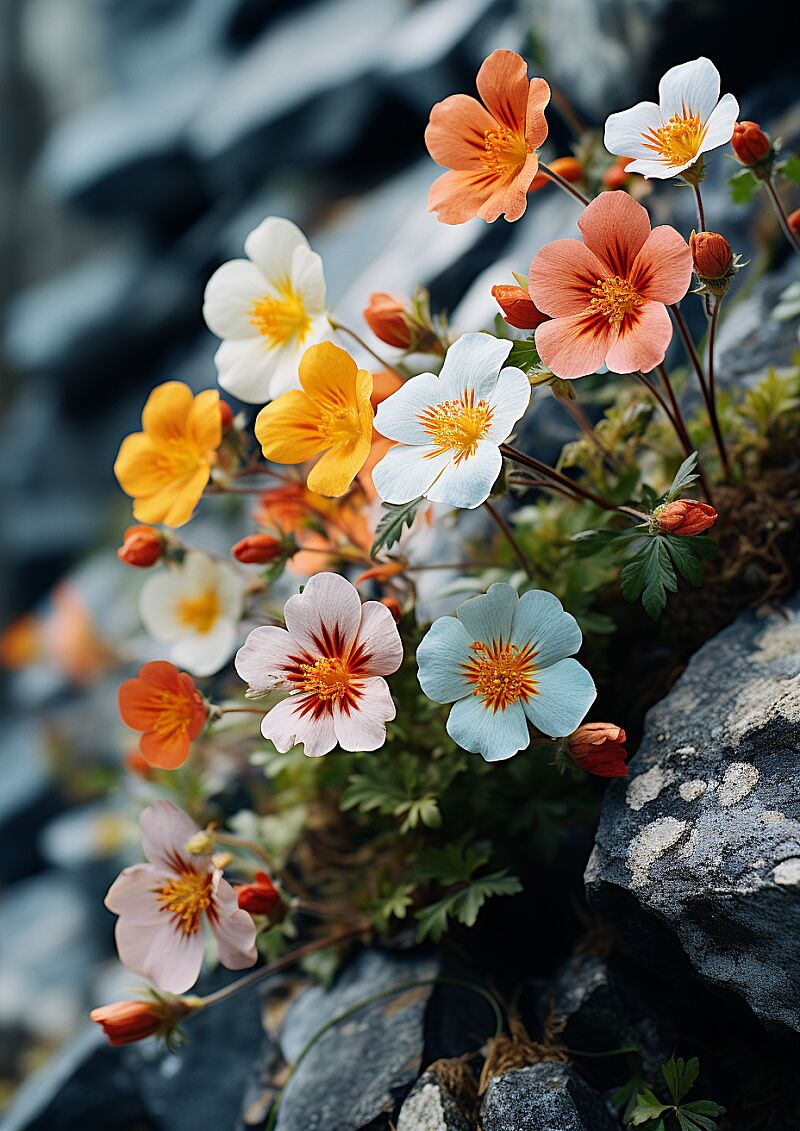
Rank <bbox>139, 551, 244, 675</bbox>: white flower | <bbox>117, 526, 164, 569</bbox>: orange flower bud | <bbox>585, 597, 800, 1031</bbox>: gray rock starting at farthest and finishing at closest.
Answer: <bbox>139, 551, 244, 675</bbox>: white flower
<bbox>117, 526, 164, 569</bbox>: orange flower bud
<bbox>585, 597, 800, 1031</bbox>: gray rock

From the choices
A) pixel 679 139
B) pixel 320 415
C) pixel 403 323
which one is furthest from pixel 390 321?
pixel 679 139

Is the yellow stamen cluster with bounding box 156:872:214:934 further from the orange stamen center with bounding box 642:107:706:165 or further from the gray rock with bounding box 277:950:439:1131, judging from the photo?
the orange stamen center with bounding box 642:107:706:165

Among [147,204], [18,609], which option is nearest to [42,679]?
[18,609]

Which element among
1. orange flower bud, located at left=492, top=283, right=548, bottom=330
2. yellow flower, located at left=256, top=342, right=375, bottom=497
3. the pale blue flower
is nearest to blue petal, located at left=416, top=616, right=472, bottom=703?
the pale blue flower

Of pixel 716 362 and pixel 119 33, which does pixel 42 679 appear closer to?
pixel 716 362

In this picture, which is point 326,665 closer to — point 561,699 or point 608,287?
point 561,699
